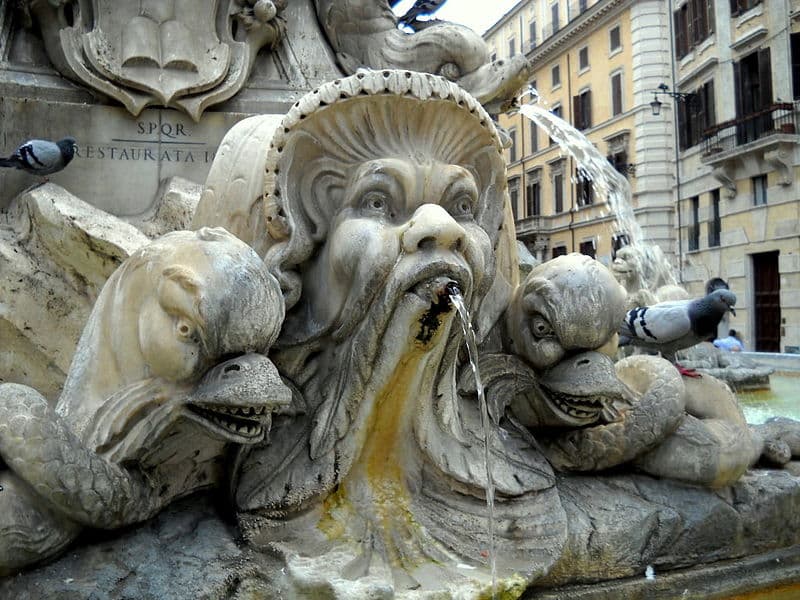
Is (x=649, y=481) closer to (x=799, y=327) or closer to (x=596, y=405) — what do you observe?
(x=596, y=405)

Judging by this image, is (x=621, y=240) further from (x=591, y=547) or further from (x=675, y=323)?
(x=591, y=547)

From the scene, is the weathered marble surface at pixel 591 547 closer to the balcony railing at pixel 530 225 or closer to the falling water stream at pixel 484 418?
the falling water stream at pixel 484 418

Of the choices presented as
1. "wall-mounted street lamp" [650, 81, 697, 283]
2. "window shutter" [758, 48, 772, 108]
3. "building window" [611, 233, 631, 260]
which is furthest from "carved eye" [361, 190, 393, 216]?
"wall-mounted street lamp" [650, 81, 697, 283]

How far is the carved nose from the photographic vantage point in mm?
1815

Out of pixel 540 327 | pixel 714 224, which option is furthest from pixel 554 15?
pixel 540 327

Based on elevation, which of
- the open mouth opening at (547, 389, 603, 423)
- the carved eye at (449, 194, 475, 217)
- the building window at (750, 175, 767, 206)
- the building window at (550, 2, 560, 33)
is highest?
the building window at (550, 2, 560, 33)

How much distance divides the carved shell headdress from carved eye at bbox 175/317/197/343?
36 cm

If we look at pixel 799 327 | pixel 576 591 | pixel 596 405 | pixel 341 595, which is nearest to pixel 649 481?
pixel 596 405

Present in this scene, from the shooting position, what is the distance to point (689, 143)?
26.7m

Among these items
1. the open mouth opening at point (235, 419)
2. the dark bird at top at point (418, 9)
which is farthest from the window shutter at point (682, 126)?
the open mouth opening at point (235, 419)

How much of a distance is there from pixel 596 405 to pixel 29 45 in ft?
10.0

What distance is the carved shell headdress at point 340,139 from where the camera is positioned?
193 cm

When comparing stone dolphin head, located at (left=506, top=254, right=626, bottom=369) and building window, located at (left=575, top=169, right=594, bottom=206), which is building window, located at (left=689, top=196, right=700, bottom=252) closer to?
building window, located at (left=575, top=169, right=594, bottom=206)

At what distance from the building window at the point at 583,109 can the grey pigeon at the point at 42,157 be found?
3289 centimetres
